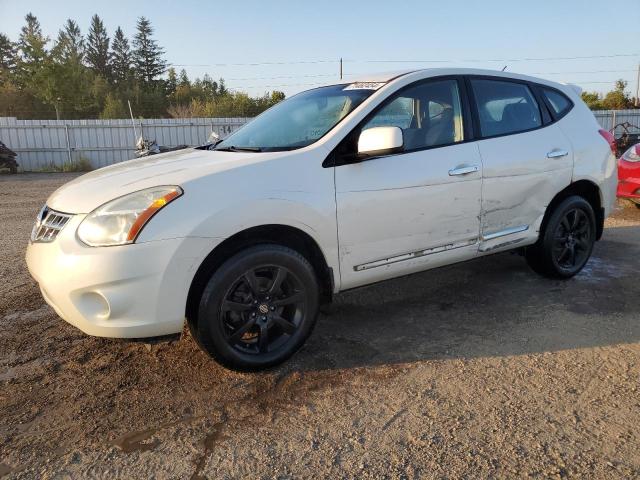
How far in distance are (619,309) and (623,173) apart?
166 inches

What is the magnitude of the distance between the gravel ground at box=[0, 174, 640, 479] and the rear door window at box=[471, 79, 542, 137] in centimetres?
140

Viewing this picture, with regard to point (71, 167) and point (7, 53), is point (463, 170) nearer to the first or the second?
point (71, 167)

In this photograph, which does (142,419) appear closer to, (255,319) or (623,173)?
(255,319)

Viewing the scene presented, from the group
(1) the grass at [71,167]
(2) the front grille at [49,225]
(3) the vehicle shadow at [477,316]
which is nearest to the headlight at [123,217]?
(2) the front grille at [49,225]

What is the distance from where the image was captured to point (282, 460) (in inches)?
86.0

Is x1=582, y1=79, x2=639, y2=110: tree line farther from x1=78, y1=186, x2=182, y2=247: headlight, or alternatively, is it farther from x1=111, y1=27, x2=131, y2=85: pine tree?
x1=111, y1=27, x2=131, y2=85: pine tree

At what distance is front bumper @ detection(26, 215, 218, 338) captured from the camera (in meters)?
2.47

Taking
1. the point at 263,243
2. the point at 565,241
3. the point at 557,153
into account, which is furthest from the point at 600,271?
the point at 263,243

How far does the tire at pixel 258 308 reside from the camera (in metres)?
2.69

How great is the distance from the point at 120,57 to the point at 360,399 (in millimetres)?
79169

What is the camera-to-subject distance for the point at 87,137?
2062 centimetres

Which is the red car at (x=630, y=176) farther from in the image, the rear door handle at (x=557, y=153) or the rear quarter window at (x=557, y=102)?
the rear door handle at (x=557, y=153)

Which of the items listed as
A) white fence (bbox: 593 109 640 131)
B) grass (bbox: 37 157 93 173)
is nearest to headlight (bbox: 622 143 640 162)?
grass (bbox: 37 157 93 173)

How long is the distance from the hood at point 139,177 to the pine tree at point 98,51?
251 ft
